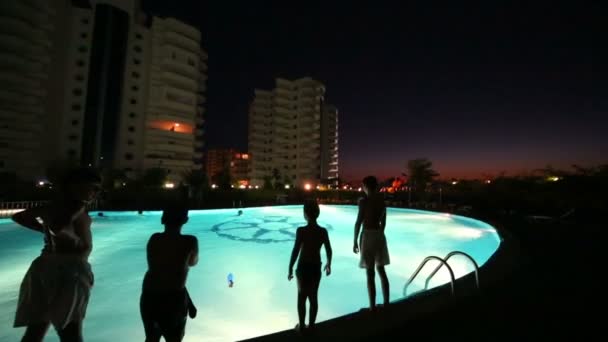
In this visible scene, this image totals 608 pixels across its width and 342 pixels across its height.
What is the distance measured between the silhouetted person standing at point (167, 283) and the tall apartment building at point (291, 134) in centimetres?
5251

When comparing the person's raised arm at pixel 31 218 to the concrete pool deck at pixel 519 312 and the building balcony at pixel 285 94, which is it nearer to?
the concrete pool deck at pixel 519 312

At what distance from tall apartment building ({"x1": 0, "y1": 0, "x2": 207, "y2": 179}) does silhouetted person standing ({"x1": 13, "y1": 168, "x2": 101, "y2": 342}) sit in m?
37.4

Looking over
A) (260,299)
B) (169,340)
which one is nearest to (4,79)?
(260,299)

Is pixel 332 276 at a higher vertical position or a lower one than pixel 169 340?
lower

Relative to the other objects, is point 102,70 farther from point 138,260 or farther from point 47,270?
point 47,270

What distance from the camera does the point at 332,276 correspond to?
6.64 meters

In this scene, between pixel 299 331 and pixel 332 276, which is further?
pixel 332 276

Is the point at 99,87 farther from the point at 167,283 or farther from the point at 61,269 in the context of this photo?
the point at 167,283

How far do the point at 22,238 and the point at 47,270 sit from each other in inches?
508

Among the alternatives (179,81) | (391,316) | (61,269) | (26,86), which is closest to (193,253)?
(61,269)

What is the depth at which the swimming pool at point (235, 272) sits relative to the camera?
4.27 meters

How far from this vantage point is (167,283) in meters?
1.70

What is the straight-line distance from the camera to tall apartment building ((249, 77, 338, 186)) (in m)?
57.0

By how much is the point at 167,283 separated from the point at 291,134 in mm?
58378
